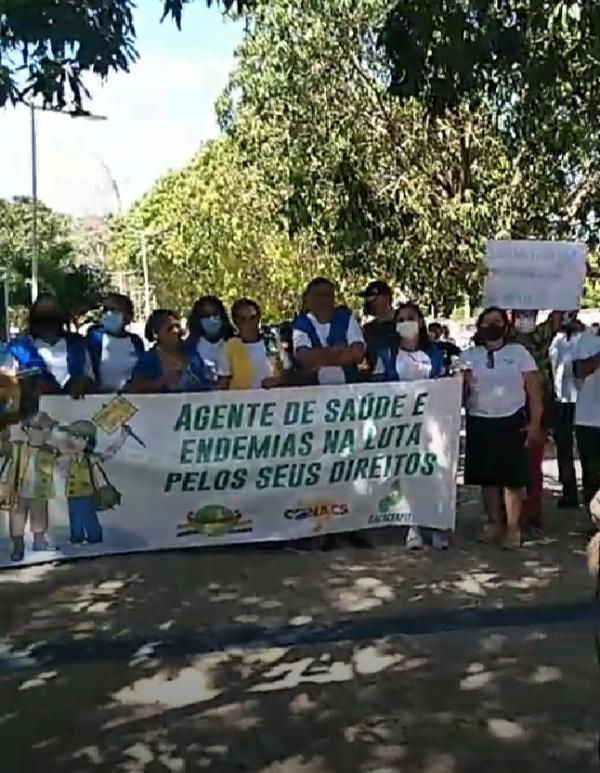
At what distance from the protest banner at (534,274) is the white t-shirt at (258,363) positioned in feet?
6.24

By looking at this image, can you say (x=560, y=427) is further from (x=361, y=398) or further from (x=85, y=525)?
(x=85, y=525)

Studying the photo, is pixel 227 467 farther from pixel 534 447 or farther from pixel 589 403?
pixel 589 403

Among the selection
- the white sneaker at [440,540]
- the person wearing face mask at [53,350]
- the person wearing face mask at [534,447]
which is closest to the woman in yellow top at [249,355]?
the person wearing face mask at [53,350]

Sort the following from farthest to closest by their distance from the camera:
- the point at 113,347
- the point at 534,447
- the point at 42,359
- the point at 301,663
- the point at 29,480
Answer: the point at 534,447 < the point at 113,347 < the point at 42,359 < the point at 29,480 < the point at 301,663

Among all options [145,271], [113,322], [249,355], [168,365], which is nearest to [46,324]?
[113,322]

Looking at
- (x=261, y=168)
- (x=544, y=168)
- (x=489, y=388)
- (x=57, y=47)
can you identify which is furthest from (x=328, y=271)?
(x=57, y=47)

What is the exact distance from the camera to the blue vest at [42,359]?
7816mm

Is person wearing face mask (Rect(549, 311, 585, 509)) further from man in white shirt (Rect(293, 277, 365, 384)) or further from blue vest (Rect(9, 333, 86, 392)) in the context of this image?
blue vest (Rect(9, 333, 86, 392))

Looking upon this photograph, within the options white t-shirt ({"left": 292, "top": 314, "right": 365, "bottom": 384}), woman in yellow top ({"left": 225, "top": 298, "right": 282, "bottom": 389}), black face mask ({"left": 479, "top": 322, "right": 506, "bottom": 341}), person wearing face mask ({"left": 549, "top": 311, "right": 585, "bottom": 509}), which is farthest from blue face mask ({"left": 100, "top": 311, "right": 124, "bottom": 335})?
person wearing face mask ({"left": 549, "top": 311, "right": 585, "bottom": 509})

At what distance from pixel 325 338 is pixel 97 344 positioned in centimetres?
151

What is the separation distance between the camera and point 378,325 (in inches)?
339

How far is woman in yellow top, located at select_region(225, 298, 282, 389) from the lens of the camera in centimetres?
842

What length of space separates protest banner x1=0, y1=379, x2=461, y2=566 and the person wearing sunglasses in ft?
1.00

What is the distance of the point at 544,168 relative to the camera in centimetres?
1878
